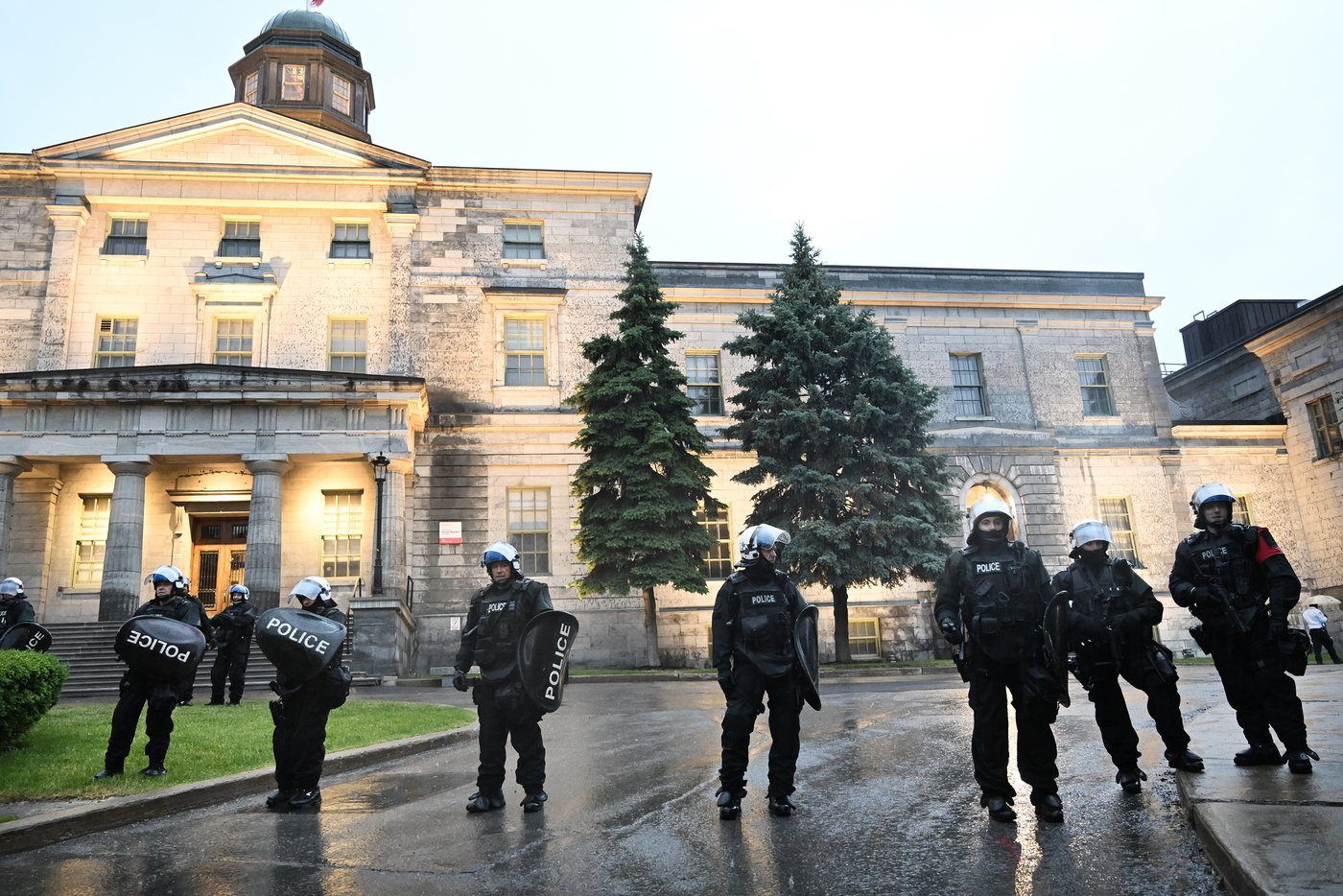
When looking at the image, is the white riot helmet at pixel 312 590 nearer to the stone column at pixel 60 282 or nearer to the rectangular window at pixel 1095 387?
the stone column at pixel 60 282

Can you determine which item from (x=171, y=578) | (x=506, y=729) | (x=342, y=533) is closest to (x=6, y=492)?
(x=342, y=533)

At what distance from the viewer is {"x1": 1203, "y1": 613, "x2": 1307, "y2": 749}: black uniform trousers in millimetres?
6336

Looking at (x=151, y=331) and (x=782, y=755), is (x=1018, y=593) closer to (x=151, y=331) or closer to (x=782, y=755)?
(x=782, y=755)

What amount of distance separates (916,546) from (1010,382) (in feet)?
34.1

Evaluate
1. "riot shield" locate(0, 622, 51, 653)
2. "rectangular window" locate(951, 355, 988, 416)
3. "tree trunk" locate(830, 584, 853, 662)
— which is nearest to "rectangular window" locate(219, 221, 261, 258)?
"tree trunk" locate(830, 584, 853, 662)

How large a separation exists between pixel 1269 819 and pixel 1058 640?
1581mm

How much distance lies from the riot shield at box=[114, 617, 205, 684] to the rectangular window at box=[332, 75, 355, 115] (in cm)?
3052

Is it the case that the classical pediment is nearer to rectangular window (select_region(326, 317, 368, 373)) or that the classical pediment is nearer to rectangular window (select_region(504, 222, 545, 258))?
rectangular window (select_region(504, 222, 545, 258))

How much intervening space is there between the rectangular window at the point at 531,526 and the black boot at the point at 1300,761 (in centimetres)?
2107

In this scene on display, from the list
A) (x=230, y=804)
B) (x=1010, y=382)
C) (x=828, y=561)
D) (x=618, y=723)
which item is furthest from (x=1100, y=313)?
(x=230, y=804)

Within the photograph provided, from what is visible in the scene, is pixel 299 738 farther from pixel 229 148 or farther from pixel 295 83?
pixel 295 83

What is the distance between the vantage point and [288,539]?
24.8 m

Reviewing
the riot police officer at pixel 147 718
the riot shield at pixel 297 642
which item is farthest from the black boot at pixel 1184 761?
the riot police officer at pixel 147 718

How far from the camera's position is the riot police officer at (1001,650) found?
19.5ft
